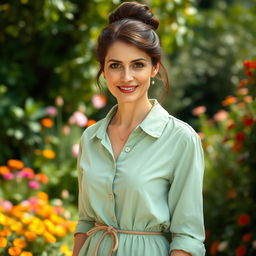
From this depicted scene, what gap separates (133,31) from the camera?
2.03m

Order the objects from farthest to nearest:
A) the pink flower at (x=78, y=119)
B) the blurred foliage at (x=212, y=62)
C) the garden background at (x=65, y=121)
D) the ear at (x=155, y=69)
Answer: the blurred foliage at (x=212, y=62) < the pink flower at (x=78, y=119) < the garden background at (x=65, y=121) < the ear at (x=155, y=69)

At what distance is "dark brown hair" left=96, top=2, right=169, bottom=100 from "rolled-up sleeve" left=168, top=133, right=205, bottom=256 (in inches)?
14.7

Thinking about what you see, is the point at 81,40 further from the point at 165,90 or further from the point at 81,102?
the point at 165,90

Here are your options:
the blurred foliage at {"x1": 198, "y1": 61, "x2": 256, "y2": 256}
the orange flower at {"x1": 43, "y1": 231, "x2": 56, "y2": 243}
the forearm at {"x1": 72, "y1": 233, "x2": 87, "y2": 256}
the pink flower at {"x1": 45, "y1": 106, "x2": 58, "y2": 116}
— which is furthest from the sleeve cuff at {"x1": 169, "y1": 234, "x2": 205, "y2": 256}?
the pink flower at {"x1": 45, "y1": 106, "x2": 58, "y2": 116}

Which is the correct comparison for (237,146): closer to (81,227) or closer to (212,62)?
(81,227)

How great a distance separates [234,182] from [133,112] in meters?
2.30

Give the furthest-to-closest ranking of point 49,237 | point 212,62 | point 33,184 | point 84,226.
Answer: point 212,62
point 33,184
point 49,237
point 84,226

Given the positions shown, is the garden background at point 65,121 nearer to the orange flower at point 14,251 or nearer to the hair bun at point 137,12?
the orange flower at point 14,251

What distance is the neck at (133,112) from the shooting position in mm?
2158

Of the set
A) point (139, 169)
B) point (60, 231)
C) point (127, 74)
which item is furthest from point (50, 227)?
point (127, 74)

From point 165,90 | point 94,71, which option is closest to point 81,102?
point 94,71

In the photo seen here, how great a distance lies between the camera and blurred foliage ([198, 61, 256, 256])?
355cm

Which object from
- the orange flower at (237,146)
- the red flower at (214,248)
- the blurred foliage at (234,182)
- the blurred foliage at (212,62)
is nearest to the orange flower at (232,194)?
the blurred foliage at (234,182)

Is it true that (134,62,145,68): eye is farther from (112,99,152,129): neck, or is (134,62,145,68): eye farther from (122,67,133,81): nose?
(112,99,152,129): neck
